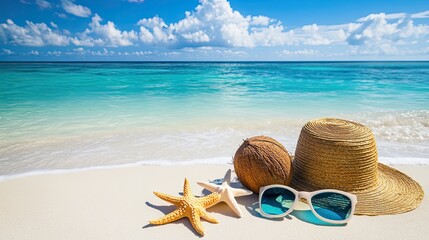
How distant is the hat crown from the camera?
97.9 inches

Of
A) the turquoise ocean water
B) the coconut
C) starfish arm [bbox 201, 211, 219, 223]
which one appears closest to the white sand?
starfish arm [bbox 201, 211, 219, 223]

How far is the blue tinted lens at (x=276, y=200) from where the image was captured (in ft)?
8.24

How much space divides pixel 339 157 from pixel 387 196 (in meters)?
0.67

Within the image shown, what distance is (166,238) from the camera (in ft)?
7.32

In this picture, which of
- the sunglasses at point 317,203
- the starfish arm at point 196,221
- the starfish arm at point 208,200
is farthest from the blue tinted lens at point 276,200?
the starfish arm at point 196,221

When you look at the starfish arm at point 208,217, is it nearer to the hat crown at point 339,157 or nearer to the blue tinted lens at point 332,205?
the blue tinted lens at point 332,205

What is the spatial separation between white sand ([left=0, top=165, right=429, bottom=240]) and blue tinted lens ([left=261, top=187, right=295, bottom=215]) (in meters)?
0.10

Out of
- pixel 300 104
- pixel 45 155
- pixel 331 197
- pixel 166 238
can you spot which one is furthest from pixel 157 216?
pixel 300 104

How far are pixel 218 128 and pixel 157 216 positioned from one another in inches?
174

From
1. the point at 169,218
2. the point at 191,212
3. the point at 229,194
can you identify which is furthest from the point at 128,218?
the point at 229,194

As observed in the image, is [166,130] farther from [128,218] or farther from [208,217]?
[208,217]

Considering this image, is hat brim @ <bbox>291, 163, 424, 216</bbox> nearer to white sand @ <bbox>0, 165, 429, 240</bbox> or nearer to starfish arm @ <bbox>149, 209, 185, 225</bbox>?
white sand @ <bbox>0, 165, 429, 240</bbox>

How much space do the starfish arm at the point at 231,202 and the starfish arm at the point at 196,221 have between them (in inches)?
13.1

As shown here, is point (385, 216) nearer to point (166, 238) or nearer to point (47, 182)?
point (166, 238)
